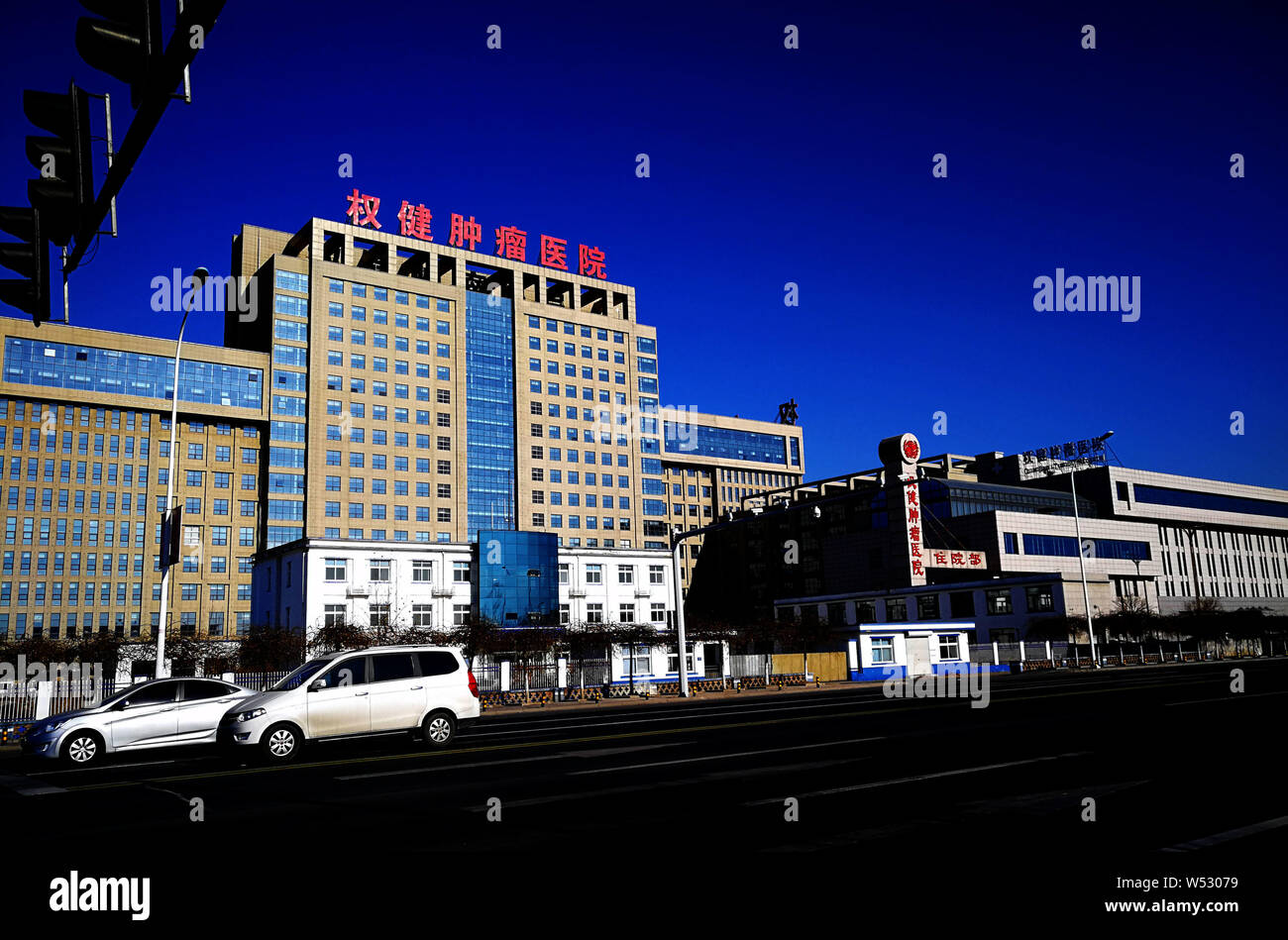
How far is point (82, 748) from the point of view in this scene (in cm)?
1717

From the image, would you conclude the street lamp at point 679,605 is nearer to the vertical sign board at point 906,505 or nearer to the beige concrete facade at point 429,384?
the vertical sign board at point 906,505

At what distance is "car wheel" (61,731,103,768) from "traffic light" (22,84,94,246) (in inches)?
572

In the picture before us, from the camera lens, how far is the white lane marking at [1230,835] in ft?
22.9

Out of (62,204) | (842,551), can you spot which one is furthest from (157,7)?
(842,551)

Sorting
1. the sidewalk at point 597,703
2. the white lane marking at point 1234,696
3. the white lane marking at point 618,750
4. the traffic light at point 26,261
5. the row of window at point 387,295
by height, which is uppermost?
the row of window at point 387,295

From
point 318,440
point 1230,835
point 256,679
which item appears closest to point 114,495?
point 318,440

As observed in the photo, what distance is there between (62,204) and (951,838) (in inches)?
330

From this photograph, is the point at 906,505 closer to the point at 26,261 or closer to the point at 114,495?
the point at 26,261

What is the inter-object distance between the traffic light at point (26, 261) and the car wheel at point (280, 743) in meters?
10.2

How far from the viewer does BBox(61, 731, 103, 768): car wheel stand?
17.0 meters

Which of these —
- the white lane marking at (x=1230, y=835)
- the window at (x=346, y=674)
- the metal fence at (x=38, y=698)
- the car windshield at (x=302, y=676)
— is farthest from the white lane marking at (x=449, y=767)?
the metal fence at (x=38, y=698)

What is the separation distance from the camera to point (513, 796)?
1070 cm

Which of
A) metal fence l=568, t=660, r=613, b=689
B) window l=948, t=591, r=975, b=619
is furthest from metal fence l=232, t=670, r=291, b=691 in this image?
window l=948, t=591, r=975, b=619
